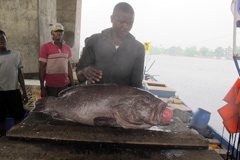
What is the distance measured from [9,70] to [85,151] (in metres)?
2.91

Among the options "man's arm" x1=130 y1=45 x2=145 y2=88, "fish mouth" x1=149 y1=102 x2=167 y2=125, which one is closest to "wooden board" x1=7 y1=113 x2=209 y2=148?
"fish mouth" x1=149 y1=102 x2=167 y2=125

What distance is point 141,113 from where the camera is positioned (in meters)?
1.58

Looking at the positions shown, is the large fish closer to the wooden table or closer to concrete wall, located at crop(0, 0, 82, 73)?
the wooden table

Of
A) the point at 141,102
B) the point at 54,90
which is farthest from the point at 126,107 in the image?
the point at 54,90

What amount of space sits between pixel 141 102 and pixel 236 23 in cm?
312

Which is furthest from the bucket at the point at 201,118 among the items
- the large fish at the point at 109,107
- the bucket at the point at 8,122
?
the bucket at the point at 8,122

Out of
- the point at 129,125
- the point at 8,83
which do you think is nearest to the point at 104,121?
the point at 129,125

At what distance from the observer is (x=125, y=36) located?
2.44 m

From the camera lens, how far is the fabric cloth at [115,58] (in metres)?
2.42

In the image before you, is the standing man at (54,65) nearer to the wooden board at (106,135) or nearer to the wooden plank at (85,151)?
the wooden board at (106,135)

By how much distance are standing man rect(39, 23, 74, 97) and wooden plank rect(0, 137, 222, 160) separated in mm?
2444

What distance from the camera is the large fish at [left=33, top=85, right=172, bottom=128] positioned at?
5.17 feet

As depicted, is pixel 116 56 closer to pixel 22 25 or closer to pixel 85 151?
pixel 85 151

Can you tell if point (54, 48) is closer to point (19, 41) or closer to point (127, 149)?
point (19, 41)
